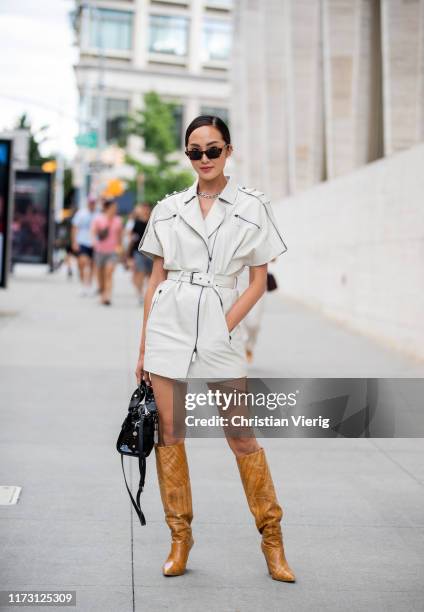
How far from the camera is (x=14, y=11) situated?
17.3ft

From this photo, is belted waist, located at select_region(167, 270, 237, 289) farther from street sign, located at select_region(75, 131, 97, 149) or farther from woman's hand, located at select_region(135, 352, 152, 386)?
street sign, located at select_region(75, 131, 97, 149)

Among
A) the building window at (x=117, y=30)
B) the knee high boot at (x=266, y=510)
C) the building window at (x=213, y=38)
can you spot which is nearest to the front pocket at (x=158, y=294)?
the knee high boot at (x=266, y=510)

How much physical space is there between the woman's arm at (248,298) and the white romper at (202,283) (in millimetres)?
29

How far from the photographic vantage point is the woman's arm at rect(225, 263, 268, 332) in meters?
4.43

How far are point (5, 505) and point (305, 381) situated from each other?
1.87 metres

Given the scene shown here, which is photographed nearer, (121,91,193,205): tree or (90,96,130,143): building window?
(121,91,193,205): tree

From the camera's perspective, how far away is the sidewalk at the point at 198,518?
430 cm

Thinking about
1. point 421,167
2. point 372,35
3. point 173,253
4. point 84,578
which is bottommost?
point 84,578

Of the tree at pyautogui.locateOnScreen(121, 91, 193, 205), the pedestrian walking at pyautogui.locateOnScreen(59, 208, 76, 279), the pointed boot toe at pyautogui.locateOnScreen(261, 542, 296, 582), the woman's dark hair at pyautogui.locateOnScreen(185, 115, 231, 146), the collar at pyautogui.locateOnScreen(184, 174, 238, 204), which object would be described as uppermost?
the tree at pyautogui.locateOnScreen(121, 91, 193, 205)

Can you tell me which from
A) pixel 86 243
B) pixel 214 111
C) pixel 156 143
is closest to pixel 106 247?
pixel 86 243

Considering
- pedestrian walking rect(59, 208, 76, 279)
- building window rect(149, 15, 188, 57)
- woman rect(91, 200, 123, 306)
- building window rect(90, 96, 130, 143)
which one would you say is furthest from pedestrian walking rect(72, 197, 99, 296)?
building window rect(149, 15, 188, 57)

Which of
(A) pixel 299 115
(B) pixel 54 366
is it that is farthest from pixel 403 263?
(A) pixel 299 115

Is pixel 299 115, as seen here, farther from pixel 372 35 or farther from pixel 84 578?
pixel 84 578

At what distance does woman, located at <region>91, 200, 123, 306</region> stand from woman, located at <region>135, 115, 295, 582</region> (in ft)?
47.9
